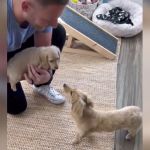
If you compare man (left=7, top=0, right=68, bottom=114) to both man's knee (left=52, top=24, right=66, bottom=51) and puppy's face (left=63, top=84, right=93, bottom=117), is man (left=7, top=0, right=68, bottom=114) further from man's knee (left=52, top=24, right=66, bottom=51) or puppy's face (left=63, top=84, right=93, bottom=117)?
puppy's face (left=63, top=84, right=93, bottom=117)

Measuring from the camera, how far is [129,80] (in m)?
2.12

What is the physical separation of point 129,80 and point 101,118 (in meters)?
0.59

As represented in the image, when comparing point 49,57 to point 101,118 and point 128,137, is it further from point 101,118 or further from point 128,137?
point 128,137

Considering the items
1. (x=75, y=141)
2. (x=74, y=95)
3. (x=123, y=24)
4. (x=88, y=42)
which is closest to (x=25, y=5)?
(x=74, y=95)

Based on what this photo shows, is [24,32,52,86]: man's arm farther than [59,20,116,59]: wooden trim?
No

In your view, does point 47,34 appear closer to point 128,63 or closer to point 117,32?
point 128,63

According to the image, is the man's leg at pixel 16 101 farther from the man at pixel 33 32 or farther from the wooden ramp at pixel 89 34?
the wooden ramp at pixel 89 34

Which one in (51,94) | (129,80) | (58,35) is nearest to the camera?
(58,35)

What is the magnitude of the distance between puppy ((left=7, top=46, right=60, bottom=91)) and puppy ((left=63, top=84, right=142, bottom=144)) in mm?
145

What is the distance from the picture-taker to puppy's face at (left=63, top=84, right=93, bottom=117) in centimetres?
150

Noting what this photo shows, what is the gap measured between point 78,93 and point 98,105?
49cm

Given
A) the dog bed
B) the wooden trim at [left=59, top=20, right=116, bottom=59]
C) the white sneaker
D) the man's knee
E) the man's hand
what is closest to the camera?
the man's hand

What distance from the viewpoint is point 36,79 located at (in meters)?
1.49

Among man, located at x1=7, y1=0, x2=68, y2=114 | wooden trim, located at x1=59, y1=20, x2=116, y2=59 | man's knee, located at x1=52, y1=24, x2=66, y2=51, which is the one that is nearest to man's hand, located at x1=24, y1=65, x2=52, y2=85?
man, located at x1=7, y1=0, x2=68, y2=114
